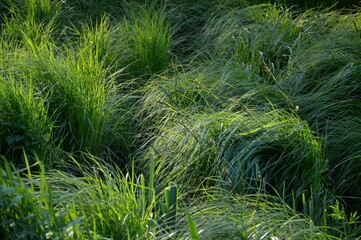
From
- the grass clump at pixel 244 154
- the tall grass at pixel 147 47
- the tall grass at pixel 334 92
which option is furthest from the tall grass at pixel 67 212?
the tall grass at pixel 147 47

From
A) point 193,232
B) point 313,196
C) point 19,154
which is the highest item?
point 193,232

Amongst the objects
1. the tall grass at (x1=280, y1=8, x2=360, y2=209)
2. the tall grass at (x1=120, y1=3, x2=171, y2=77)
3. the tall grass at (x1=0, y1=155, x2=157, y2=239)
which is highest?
the tall grass at (x1=0, y1=155, x2=157, y2=239)

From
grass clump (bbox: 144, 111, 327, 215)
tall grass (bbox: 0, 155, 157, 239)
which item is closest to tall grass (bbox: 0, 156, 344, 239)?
tall grass (bbox: 0, 155, 157, 239)

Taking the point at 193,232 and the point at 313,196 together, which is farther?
the point at 313,196

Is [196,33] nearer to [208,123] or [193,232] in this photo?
[208,123]

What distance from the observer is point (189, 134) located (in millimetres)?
4004

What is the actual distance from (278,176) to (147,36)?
211cm

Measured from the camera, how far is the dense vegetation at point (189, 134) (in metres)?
3.01

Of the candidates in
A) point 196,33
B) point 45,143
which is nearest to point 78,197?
point 45,143

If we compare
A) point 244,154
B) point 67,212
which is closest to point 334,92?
point 244,154

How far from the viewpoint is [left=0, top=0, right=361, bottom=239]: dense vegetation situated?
9.87ft

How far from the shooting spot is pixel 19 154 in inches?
159

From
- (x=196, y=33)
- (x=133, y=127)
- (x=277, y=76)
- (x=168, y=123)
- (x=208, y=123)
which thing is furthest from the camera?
(x=196, y=33)

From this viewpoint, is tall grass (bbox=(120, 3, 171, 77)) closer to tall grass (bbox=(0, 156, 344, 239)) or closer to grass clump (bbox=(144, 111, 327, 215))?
grass clump (bbox=(144, 111, 327, 215))
